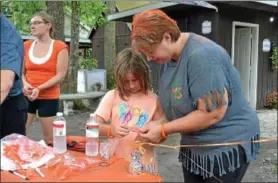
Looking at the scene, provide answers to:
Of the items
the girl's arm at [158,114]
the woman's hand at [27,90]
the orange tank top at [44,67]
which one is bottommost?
the girl's arm at [158,114]

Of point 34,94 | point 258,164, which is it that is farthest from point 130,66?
point 258,164

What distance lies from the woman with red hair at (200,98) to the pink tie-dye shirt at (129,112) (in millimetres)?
197

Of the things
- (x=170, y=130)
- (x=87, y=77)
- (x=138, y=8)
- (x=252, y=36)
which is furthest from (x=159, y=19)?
(x=87, y=77)

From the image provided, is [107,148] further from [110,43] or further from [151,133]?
[110,43]

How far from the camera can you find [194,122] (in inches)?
63.9

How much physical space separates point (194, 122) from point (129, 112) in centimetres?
53

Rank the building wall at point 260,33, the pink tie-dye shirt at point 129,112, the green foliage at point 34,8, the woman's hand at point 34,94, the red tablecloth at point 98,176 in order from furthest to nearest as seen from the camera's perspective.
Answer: the green foliage at point 34,8 → the building wall at point 260,33 → the woman's hand at point 34,94 → the pink tie-dye shirt at point 129,112 → the red tablecloth at point 98,176

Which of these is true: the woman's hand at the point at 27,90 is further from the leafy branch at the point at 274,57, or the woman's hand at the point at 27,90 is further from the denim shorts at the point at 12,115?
the leafy branch at the point at 274,57

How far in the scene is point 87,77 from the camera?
11258 mm

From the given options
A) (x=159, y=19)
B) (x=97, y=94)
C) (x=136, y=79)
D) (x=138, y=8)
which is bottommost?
(x=97, y=94)

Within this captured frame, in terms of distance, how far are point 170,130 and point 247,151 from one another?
37 cm

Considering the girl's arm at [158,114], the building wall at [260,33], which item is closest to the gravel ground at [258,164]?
the girl's arm at [158,114]

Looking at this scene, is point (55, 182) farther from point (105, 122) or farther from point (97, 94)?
point (97, 94)

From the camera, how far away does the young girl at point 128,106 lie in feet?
6.54
